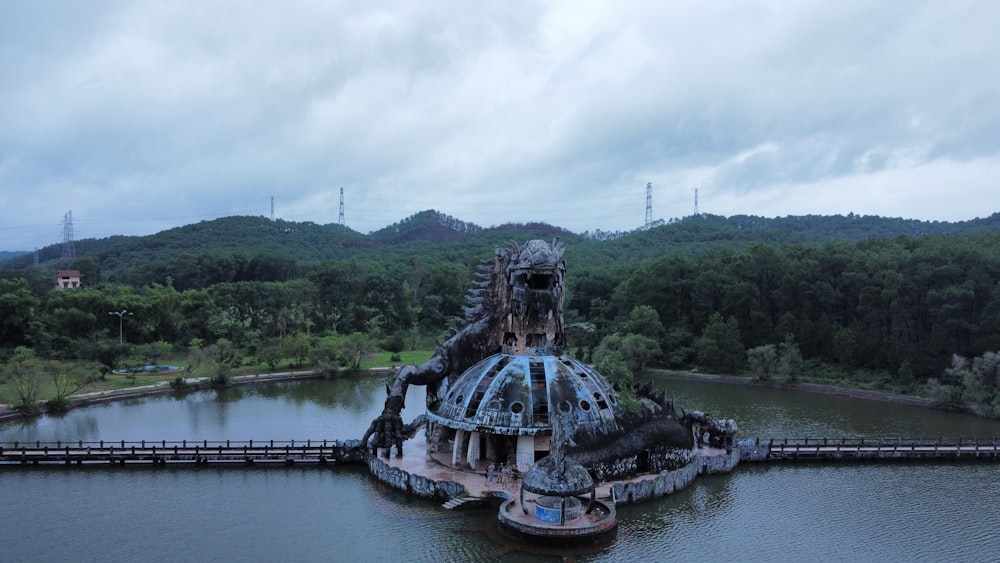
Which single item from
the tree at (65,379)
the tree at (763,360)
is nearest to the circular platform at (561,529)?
the tree at (65,379)

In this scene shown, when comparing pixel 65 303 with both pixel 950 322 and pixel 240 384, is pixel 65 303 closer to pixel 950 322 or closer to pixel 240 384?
pixel 240 384

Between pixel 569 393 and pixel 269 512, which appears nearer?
pixel 269 512

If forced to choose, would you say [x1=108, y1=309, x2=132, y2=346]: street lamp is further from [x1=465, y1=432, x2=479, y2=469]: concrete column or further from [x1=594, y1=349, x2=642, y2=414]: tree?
[x1=465, y1=432, x2=479, y2=469]: concrete column

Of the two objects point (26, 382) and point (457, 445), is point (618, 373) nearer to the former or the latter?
point (457, 445)

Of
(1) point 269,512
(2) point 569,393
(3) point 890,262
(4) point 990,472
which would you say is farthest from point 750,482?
(3) point 890,262

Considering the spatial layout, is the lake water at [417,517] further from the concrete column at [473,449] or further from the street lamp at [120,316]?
the street lamp at [120,316]

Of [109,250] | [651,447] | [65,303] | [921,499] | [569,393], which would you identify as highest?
[109,250]
